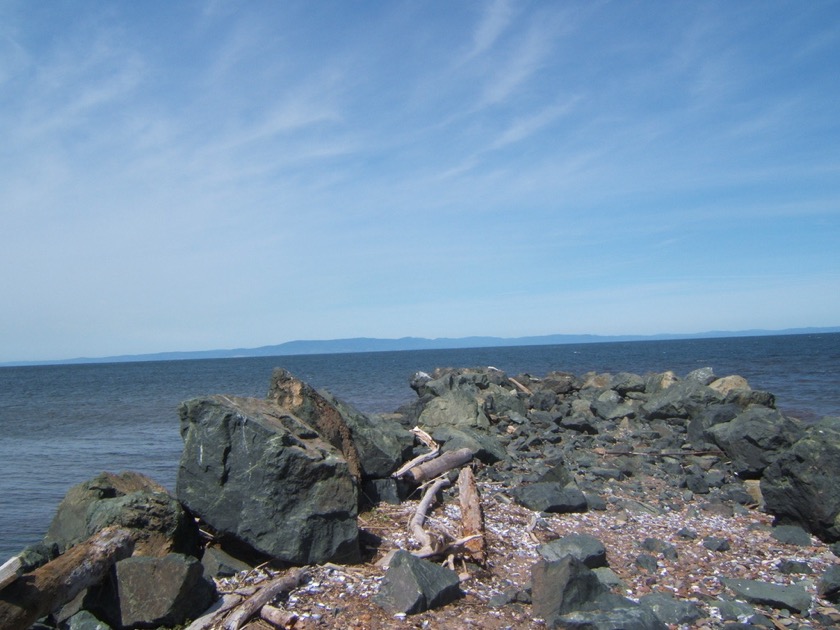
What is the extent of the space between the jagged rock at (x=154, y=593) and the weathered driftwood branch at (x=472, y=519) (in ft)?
11.5

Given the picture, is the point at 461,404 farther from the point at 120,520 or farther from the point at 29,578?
the point at 29,578

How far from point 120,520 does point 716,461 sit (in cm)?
1348

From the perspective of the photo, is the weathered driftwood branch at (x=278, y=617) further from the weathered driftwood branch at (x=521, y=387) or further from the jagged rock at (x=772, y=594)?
the weathered driftwood branch at (x=521, y=387)

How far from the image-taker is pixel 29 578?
596 cm

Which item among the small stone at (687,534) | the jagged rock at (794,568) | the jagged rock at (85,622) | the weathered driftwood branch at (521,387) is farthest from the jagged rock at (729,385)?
the jagged rock at (85,622)

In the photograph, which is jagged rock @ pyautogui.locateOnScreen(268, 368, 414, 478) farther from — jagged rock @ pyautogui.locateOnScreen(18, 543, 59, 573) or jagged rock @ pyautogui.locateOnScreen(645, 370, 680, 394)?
jagged rock @ pyautogui.locateOnScreen(645, 370, 680, 394)

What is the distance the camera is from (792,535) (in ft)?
35.2

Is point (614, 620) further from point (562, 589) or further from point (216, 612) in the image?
point (216, 612)

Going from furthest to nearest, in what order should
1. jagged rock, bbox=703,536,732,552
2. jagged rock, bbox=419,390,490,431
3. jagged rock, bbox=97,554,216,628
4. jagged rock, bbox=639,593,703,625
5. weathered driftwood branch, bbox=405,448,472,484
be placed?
jagged rock, bbox=419,390,490,431 < weathered driftwood branch, bbox=405,448,472,484 < jagged rock, bbox=703,536,732,552 < jagged rock, bbox=639,593,703,625 < jagged rock, bbox=97,554,216,628

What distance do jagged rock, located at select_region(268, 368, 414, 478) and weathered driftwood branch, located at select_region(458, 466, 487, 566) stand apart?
142 cm

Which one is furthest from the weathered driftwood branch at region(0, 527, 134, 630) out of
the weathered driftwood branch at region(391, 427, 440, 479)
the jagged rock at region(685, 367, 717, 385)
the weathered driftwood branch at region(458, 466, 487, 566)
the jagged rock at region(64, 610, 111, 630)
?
the jagged rock at region(685, 367, 717, 385)

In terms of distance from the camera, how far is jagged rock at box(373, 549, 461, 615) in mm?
6953

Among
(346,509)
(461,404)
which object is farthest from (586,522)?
(461,404)

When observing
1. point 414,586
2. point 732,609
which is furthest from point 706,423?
point 414,586
